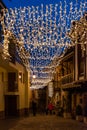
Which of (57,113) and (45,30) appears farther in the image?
(57,113)

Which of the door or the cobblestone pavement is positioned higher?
the door

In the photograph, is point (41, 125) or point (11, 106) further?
point (11, 106)

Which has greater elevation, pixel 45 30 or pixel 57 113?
pixel 45 30

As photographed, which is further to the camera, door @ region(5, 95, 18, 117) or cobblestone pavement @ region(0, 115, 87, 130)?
door @ region(5, 95, 18, 117)

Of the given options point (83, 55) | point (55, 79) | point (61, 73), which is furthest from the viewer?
point (55, 79)

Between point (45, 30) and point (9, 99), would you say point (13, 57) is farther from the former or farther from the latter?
point (45, 30)

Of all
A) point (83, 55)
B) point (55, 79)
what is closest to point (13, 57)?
point (83, 55)

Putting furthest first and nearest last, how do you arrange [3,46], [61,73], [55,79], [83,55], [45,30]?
[55,79]
[61,73]
[83,55]
[3,46]
[45,30]

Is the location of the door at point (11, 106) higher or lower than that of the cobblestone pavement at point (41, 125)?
higher

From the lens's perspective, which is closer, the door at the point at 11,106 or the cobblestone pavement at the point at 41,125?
the cobblestone pavement at the point at 41,125

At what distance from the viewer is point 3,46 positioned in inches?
1393

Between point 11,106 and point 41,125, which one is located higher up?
point 11,106

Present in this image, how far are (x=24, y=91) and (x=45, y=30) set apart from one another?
29.5 metres

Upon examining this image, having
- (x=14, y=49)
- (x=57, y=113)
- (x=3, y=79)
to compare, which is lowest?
(x=57, y=113)
